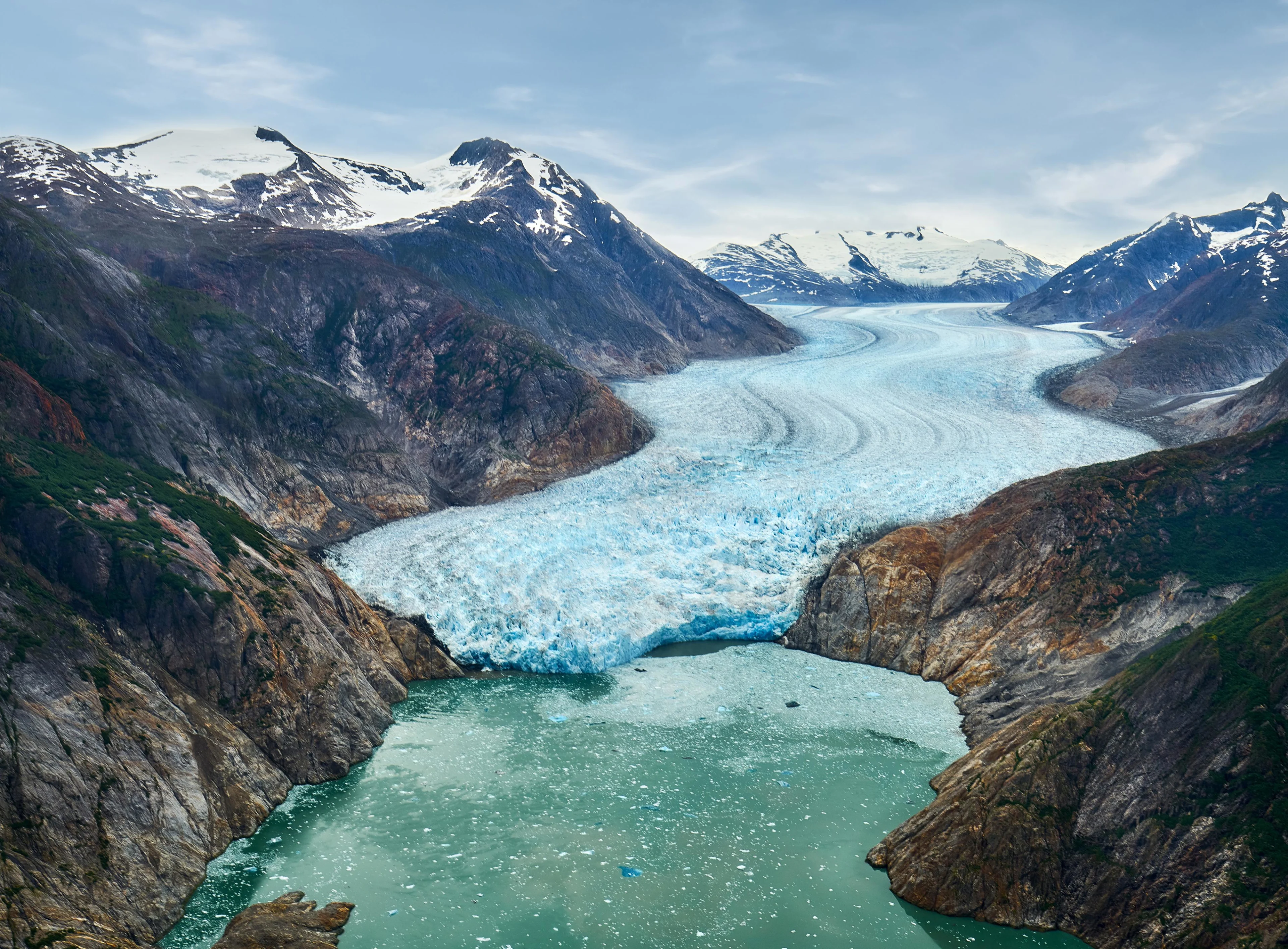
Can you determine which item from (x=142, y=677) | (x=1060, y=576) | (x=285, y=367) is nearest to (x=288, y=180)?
(x=285, y=367)

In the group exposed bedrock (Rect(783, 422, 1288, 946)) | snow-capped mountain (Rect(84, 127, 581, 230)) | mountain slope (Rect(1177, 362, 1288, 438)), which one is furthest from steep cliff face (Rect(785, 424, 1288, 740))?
snow-capped mountain (Rect(84, 127, 581, 230))

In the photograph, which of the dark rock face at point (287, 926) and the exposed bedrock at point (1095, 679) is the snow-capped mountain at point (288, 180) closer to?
the exposed bedrock at point (1095, 679)

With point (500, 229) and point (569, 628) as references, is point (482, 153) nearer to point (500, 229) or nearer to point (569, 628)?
point (500, 229)

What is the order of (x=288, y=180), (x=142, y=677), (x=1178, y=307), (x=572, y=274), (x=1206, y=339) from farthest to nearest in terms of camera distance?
(x=1178, y=307) < (x=572, y=274) < (x=288, y=180) < (x=1206, y=339) < (x=142, y=677)

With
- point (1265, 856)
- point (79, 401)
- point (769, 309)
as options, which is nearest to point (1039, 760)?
point (1265, 856)

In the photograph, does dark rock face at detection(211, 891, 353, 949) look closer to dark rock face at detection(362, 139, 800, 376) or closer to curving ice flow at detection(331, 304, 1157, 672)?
curving ice flow at detection(331, 304, 1157, 672)
